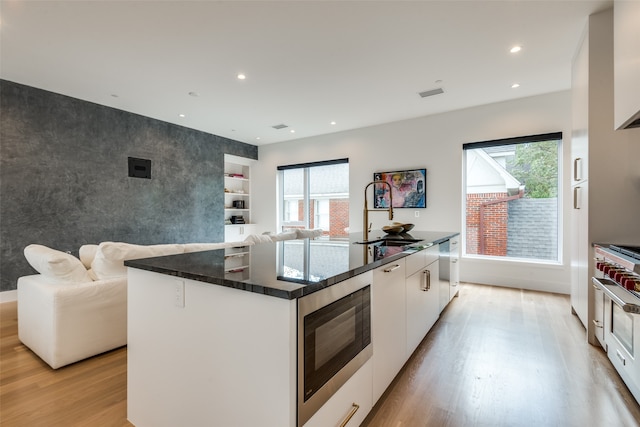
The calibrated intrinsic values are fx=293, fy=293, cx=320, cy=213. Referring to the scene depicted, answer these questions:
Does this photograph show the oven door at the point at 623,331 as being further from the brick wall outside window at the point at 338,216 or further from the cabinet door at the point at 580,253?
the brick wall outside window at the point at 338,216

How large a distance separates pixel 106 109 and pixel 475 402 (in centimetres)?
601

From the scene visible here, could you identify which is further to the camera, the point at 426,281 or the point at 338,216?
the point at 338,216

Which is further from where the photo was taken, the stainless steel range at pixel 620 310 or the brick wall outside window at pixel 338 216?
the brick wall outside window at pixel 338 216

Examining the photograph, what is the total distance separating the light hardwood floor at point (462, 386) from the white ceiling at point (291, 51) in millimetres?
2867

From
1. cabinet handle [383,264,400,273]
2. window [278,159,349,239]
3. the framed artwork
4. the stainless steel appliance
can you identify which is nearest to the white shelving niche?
the stainless steel appliance

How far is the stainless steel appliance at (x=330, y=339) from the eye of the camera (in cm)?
105

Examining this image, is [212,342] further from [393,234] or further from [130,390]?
→ [393,234]

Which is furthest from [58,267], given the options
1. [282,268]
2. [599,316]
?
[599,316]

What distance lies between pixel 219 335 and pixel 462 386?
166 centimetres

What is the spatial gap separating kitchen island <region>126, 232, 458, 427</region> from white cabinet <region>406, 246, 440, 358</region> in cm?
68

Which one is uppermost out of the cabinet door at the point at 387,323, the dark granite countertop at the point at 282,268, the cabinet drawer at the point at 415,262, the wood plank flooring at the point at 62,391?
the dark granite countertop at the point at 282,268

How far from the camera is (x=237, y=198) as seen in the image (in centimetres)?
757

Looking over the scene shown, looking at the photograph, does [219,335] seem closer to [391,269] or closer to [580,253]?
[391,269]

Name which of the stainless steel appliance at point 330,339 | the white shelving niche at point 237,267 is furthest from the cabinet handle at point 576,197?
the white shelving niche at point 237,267
